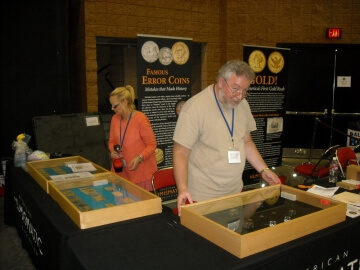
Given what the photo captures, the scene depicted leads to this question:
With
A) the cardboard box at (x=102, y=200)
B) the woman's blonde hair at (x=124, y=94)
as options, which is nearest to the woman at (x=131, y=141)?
the woman's blonde hair at (x=124, y=94)

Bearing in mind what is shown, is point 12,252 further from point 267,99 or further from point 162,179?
point 267,99

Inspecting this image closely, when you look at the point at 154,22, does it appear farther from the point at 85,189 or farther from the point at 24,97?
the point at 85,189

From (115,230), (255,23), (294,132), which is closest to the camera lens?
(115,230)

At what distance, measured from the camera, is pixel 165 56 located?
407 centimetres

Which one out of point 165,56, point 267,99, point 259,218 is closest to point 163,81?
point 165,56

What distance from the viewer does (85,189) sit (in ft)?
6.73

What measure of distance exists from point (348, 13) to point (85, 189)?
5517 millimetres

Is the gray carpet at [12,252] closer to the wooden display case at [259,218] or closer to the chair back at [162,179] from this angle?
the chair back at [162,179]

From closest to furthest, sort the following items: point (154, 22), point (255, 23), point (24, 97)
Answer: point (24, 97)
point (154, 22)
point (255, 23)

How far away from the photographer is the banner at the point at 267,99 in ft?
15.2

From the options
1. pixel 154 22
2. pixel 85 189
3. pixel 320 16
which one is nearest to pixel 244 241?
pixel 85 189

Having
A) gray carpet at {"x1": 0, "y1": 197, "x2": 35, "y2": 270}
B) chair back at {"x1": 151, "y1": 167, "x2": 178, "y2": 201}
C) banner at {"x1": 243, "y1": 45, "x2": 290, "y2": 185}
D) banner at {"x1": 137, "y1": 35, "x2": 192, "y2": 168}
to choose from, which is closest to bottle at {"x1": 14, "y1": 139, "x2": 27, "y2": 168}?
gray carpet at {"x1": 0, "y1": 197, "x2": 35, "y2": 270}

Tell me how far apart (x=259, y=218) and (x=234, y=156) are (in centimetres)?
54

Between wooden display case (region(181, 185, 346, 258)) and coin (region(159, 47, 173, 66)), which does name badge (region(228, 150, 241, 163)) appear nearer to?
wooden display case (region(181, 185, 346, 258))
